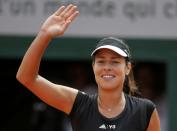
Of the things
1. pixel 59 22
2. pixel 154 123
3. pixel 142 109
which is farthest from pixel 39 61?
pixel 154 123

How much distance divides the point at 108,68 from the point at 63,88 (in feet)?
1.03

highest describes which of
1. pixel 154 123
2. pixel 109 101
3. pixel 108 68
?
pixel 108 68

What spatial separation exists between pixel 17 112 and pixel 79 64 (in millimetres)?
1113

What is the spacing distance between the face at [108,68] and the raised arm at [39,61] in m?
0.22

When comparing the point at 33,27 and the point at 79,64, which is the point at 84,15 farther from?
the point at 79,64

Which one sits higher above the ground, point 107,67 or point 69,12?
point 69,12

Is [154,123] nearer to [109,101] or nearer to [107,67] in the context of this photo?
[109,101]

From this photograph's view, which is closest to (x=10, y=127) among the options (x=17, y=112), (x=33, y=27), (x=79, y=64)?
(x=17, y=112)

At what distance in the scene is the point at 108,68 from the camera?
4.03 metres

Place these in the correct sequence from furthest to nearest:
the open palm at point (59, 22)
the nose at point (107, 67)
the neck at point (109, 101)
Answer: the neck at point (109, 101)
the nose at point (107, 67)
the open palm at point (59, 22)

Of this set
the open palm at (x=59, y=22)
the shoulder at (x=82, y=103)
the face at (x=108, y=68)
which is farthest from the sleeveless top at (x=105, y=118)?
the open palm at (x=59, y=22)

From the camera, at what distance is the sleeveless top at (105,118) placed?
4059mm

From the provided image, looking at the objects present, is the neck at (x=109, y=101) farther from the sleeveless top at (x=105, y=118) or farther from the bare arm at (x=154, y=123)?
the bare arm at (x=154, y=123)

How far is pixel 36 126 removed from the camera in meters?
7.86
